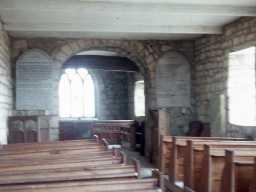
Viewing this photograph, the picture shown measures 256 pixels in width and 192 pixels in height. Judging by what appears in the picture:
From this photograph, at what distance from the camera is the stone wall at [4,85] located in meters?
6.74

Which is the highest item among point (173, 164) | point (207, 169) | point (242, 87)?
point (242, 87)

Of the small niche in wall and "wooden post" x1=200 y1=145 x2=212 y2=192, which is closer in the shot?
"wooden post" x1=200 y1=145 x2=212 y2=192

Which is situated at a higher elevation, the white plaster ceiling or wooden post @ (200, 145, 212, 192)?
the white plaster ceiling

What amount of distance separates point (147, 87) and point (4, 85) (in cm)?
321

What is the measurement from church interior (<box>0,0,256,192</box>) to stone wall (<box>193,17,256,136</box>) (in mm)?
19

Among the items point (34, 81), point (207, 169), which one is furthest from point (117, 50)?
point (207, 169)

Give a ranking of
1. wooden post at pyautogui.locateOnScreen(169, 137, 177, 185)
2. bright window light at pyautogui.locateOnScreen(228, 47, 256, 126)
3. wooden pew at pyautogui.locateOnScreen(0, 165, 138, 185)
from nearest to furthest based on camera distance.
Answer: wooden pew at pyautogui.locateOnScreen(0, 165, 138, 185) < wooden post at pyautogui.locateOnScreen(169, 137, 177, 185) < bright window light at pyautogui.locateOnScreen(228, 47, 256, 126)

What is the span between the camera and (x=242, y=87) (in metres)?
7.21

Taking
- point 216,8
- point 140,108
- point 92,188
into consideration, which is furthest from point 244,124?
point 140,108

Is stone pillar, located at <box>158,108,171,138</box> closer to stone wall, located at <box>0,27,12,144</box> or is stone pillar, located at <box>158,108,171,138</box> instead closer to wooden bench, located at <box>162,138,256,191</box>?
stone wall, located at <box>0,27,12,144</box>

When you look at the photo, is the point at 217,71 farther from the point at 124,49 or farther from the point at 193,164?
the point at 193,164

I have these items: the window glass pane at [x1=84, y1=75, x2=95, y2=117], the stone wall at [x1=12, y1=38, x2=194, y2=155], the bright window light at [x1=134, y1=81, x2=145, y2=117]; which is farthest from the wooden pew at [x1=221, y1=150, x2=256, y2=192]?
the window glass pane at [x1=84, y1=75, x2=95, y2=117]

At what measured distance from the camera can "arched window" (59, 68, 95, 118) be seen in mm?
13666

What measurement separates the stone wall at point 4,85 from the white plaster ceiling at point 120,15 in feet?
1.18
